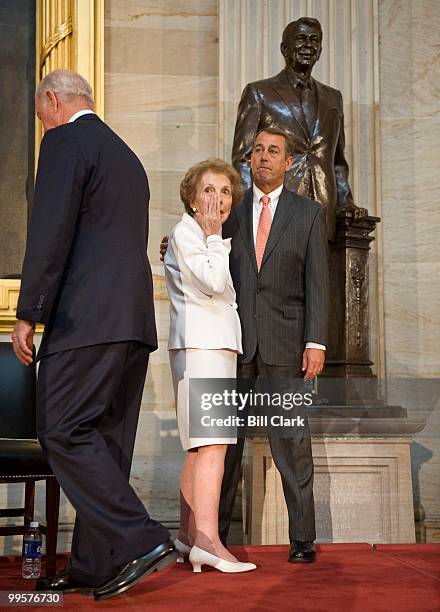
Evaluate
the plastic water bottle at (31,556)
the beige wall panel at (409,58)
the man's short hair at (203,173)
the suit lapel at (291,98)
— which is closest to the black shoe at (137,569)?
the plastic water bottle at (31,556)

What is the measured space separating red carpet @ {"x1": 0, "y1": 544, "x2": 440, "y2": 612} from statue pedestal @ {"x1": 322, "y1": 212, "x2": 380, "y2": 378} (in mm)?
1270

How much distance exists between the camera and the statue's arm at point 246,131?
5.07m

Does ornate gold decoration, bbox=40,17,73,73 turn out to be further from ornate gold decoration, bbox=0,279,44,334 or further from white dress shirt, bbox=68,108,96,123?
white dress shirt, bbox=68,108,96,123

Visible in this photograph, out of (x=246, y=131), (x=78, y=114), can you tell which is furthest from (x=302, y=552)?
(x=246, y=131)

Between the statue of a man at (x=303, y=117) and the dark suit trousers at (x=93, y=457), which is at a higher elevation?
the statue of a man at (x=303, y=117)

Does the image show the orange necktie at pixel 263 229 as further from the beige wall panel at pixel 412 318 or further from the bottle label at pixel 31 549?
the beige wall panel at pixel 412 318

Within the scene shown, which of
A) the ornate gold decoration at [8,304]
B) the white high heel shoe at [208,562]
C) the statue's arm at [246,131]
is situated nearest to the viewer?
the white high heel shoe at [208,562]

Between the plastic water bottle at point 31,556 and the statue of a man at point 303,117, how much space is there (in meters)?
2.20

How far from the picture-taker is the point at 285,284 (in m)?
4.13

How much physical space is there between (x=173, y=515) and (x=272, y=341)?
2.01 metres

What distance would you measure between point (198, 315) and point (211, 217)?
374mm

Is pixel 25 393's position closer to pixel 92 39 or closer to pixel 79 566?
pixel 79 566

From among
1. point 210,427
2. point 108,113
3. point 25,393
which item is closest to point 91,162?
point 210,427

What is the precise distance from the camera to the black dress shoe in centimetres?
390
